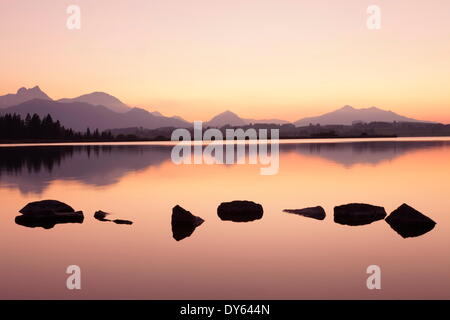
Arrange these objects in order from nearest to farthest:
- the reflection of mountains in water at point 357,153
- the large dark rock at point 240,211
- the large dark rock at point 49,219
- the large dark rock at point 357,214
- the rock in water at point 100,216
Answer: the large dark rock at point 357,214 → the large dark rock at point 49,219 → the large dark rock at point 240,211 → the rock in water at point 100,216 → the reflection of mountains in water at point 357,153

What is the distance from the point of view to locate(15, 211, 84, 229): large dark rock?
26.6 meters

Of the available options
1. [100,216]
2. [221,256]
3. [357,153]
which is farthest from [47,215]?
[357,153]

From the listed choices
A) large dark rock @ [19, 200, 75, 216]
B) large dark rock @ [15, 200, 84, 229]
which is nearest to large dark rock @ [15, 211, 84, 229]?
large dark rock @ [15, 200, 84, 229]

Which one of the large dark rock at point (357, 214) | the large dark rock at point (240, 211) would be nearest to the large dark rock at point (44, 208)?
the large dark rock at point (240, 211)

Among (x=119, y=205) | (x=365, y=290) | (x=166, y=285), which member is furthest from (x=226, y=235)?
(x=119, y=205)

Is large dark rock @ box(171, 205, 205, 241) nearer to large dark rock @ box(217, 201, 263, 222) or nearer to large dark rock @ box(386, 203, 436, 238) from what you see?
large dark rock @ box(217, 201, 263, 222)

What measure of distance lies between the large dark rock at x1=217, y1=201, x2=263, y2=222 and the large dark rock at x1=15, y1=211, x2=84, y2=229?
9.42m

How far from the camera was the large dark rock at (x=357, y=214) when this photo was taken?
2608 centimetres

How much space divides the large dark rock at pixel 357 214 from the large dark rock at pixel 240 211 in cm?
525

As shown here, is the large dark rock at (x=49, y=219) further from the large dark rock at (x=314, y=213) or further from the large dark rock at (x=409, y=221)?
the large dark rock at (x=409, y=221)
